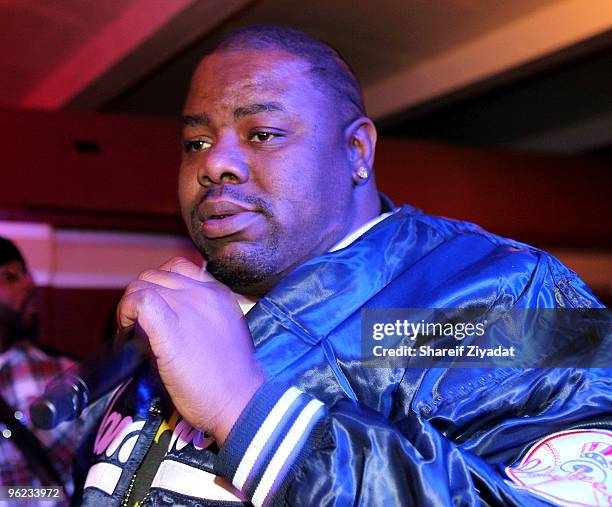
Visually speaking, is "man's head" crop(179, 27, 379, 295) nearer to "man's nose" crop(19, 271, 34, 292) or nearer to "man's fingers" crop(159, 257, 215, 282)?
"man's fingers" crop(159, 257, 215, 282)

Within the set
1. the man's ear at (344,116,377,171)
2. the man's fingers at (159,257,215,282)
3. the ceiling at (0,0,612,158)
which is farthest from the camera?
the ceiling at (0,0,612,158)

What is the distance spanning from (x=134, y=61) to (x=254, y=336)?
2.24 metres

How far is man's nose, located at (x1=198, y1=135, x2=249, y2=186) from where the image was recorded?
0.76 meters

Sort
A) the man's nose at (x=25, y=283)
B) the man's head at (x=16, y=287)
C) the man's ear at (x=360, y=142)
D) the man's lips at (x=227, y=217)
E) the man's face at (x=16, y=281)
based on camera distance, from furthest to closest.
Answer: the man's nose at (x=25, y=283), the man's face at (x=16, y=281), the man's head at (x=16, y=287), the man's ear at (x=360, y=142), the man's lips at (x=227, y=217)

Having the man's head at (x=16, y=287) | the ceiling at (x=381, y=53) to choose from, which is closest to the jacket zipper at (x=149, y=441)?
the man's head at (x=16, y=287)

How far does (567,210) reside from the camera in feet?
9.84

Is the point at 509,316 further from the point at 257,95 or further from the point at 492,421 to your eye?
the point at 257,95

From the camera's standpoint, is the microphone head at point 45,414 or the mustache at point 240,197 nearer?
the microphone head at point 45,414

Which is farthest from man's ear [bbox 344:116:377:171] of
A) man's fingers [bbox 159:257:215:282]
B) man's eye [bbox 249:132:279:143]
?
man's fingers [bbox 159:257:215:282]

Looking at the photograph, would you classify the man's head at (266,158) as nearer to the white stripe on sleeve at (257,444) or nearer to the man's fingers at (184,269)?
the man's fingers at (184,269)

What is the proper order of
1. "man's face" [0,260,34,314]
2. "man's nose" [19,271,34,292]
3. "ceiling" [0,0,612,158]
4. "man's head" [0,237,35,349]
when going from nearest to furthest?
"man's head" [0,237,35,349] < "man's face" [0,260,34,314] < "man's nose" [19,271,34,292] < "ceiling" [0,0,612,158]

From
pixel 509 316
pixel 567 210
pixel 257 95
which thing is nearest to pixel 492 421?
pixel 509 316

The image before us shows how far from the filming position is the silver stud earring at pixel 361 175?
89 cm

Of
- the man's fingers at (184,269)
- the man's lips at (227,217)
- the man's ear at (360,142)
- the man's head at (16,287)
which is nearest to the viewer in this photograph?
the man's fingers at (184,269)
